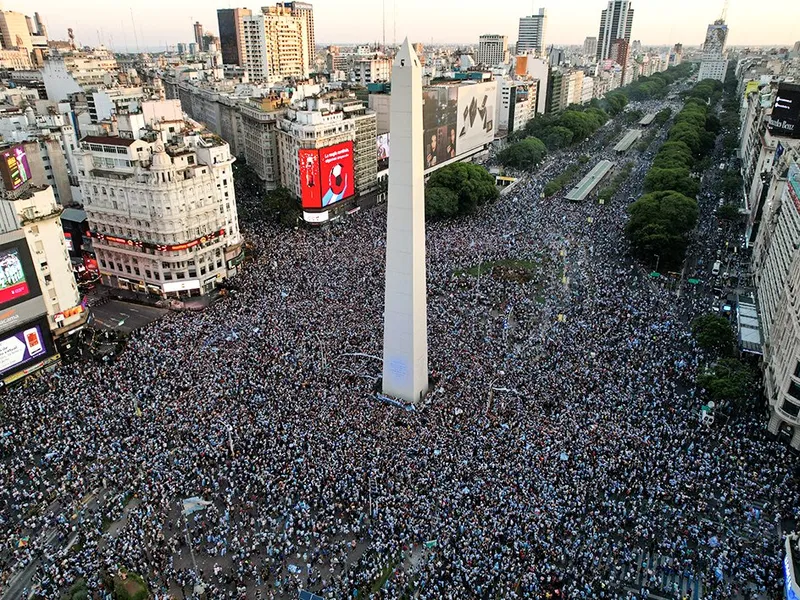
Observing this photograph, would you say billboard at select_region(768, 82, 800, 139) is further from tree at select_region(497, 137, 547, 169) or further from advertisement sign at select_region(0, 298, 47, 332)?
advertisement sign at select_region(0, 298, 47, 332)

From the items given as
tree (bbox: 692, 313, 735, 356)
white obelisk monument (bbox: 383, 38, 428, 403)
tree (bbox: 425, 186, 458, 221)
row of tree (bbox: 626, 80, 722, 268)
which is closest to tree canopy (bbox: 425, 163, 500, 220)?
tree (bbox: 425, 186, 458, 221)

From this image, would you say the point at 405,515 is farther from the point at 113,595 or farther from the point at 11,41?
the point at 11,41

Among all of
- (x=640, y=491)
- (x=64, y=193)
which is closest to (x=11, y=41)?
(x=64, y=193)

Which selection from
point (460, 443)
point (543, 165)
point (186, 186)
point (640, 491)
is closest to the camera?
point (640, 491)

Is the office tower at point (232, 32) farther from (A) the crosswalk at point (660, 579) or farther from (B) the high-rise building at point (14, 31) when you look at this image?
(A) the crosswalk at point (660, 579)

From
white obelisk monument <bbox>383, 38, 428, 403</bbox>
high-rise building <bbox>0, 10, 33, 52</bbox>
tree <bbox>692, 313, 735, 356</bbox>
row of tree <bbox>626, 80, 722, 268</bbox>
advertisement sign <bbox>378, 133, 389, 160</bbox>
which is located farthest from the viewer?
high-rise building <bbox>0, 10, 33, 52</bbox>

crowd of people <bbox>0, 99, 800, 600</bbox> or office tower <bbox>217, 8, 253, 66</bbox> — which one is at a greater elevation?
office tower <bbox>217, 8, 253, 66</bbox>
